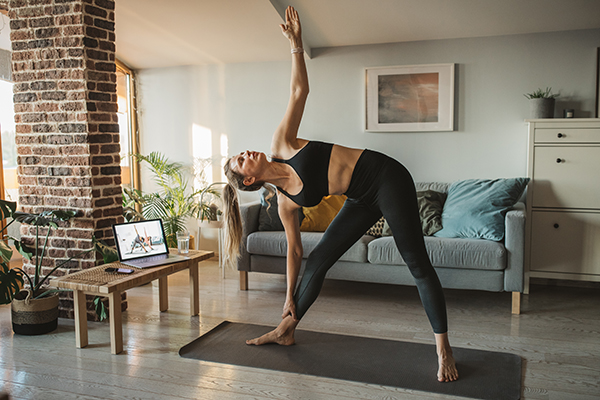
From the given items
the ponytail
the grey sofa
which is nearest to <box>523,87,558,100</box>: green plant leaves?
the grey sofa

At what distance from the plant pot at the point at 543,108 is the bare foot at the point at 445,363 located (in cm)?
229

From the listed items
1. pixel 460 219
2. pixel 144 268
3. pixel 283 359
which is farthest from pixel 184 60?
pixel 283 359

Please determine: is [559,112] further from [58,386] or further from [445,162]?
[58,386]

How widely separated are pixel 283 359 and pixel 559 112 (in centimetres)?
300

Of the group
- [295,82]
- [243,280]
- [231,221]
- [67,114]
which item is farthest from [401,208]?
[67,114]

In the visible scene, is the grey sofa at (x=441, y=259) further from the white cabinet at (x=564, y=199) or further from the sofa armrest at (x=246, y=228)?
the white cabinet at (x=564, y=199)

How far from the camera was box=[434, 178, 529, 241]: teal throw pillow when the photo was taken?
10.7ft

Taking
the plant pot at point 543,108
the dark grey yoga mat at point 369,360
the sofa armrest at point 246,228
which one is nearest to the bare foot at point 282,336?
the dark grey yoga mat at point 369,360

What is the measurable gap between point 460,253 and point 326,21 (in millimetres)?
2121

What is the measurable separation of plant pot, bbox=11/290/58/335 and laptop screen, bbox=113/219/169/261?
507mm

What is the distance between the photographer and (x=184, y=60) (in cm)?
475

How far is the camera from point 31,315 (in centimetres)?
279

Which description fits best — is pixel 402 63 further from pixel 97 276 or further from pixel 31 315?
pixel 31 315

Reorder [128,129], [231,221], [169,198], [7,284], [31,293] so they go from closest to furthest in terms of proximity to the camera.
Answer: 1. [231,221]
2. [7,284]
3. [31,293]
4. [169,198]
5. [128,129]
